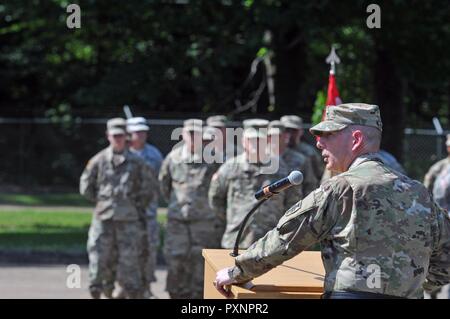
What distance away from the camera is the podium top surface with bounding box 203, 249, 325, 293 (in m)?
5.62

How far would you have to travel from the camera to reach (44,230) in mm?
20016

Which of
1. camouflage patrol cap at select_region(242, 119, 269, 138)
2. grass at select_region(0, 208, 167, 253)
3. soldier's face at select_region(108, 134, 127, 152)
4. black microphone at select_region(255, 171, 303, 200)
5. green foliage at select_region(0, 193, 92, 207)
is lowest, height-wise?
grass at select_region(0, 208, 167, 253)

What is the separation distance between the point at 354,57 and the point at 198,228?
13521 millimetres

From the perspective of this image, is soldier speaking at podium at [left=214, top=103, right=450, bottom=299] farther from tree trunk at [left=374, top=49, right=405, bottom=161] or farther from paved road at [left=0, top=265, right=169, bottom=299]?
tree trunk at [left=374, top=49, right=405, bottom=161]

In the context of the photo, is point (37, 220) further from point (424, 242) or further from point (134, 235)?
point (424, 242)

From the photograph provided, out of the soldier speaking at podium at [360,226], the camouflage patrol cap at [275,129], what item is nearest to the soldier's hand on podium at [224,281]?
the soldier speaking at podium at [360,226]

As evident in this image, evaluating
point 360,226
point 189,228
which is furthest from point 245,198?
point 360,226

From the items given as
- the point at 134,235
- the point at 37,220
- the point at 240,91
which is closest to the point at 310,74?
the point at 240,91

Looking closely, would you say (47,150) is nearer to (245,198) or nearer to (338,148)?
(245,198)

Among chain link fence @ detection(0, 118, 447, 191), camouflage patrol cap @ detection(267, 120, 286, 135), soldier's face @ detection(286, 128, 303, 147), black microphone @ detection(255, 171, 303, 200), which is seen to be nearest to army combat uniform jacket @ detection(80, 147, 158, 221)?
soldier's face @ detection(286, 128, 303, 147)

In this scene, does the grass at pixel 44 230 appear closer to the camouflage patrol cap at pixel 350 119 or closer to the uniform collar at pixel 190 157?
the uniform collar at pixel 190 157

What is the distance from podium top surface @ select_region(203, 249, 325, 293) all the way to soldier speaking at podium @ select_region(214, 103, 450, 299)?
0.13 m

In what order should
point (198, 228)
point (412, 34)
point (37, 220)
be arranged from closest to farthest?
point (198, 228), point (412, 34), point (37, 220)
